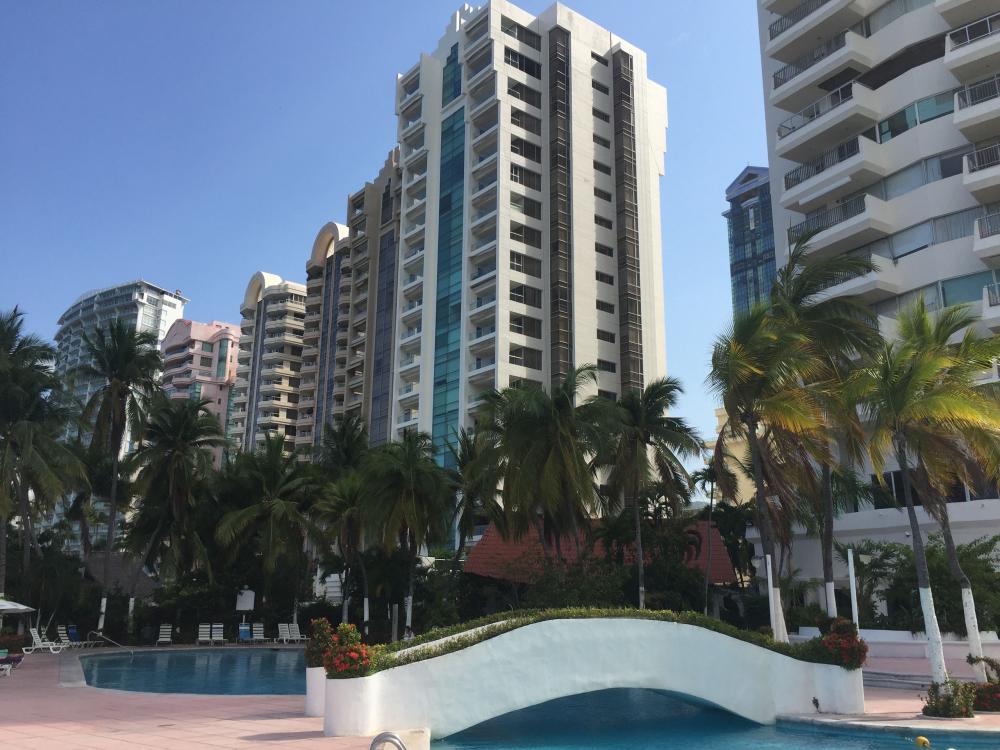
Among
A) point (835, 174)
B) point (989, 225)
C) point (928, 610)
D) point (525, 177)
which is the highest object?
point (525, 177)

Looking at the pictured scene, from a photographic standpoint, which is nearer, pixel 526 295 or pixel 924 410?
pixel 924 410

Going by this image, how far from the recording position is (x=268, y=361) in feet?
353

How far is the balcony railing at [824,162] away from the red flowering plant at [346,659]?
32.8m

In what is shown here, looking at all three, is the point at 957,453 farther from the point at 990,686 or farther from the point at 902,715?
the point at 902,715

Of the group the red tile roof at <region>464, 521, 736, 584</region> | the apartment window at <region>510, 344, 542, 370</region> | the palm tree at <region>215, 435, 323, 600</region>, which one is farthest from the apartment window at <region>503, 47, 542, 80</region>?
the red tile roof at <region>464, 521, 736, 584</region>

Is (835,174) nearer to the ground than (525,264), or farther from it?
nearer to the ground

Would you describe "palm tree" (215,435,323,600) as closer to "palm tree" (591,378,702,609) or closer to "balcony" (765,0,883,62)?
"palm tree" (591,378,702,609)

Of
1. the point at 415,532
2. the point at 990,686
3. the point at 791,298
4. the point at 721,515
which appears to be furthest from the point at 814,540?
the point at 990,686

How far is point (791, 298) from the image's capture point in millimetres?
24453

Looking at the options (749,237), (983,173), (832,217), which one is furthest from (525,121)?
(749,237)

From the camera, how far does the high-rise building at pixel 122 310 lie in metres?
180

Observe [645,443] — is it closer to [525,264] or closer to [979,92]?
[979,92]

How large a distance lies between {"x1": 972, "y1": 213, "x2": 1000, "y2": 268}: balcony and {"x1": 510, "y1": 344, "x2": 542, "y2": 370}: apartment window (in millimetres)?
34420

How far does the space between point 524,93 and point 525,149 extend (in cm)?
510
